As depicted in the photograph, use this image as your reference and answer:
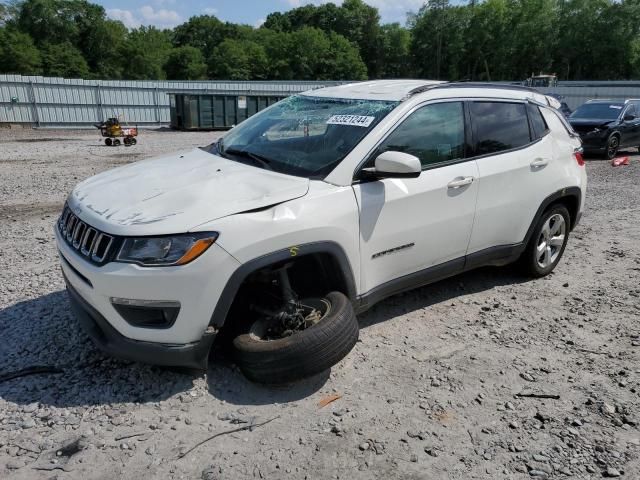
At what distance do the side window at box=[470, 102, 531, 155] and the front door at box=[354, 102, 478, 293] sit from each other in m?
0.19

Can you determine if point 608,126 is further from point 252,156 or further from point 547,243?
point 252,156

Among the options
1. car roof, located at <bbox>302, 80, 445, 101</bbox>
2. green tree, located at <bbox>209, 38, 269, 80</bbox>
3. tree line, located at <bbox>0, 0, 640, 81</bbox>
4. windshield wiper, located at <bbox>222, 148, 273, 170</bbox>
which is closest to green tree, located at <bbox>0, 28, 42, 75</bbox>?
tree line, located at <bbox>0, 0, 640, 81</bbox>

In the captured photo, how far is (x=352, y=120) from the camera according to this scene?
3.58 m

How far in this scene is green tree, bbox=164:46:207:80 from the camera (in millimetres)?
77475

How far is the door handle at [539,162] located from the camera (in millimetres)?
4383

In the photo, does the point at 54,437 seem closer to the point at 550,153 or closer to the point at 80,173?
the point at 550,153

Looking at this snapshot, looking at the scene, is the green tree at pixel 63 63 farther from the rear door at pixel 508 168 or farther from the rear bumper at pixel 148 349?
the rear bumper at pixel 148 349

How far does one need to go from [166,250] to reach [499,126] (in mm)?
2956

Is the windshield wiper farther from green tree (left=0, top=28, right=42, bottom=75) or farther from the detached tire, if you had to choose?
green tree (left=0, top=28, right=42, bottom=75)

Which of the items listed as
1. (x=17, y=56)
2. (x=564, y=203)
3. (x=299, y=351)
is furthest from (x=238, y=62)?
(x=299, y=351)

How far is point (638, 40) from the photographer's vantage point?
7100 centimetres

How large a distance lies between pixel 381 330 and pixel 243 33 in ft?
338

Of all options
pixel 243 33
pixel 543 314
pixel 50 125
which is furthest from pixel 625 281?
pixel 243 33

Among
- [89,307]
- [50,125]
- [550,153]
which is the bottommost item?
[50,125]
